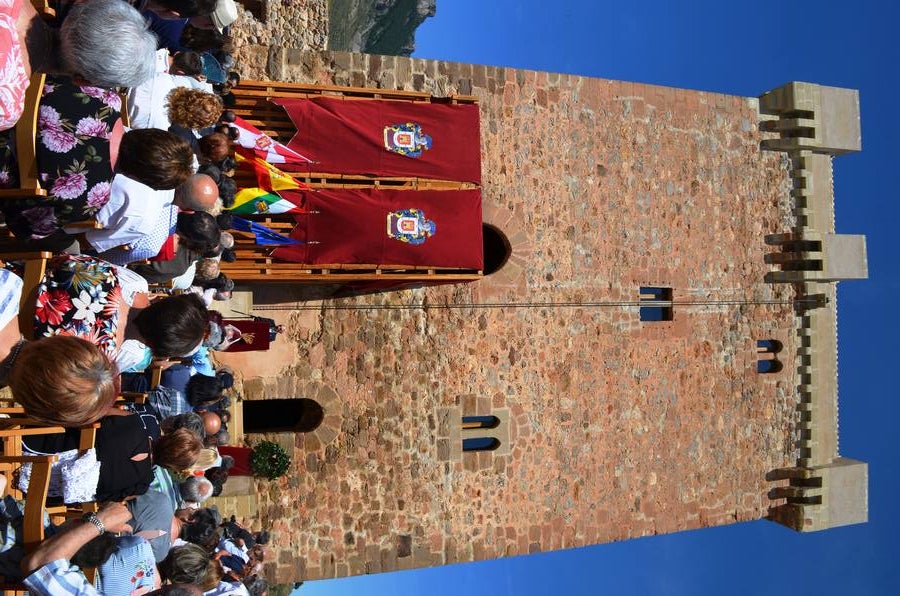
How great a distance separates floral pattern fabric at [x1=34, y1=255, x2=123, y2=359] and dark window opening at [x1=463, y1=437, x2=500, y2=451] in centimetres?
687

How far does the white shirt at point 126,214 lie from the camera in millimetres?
5022

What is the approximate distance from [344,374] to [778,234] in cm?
694

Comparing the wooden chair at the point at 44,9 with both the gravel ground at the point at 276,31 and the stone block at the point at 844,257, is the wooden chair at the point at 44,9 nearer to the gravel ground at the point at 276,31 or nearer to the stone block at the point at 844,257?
the gravel ground at the point at 276,31

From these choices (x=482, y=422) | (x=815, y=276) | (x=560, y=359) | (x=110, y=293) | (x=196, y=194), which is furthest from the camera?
(x=815, y=276)

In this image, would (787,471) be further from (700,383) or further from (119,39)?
(119,39)

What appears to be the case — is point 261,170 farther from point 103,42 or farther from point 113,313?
point 103,42

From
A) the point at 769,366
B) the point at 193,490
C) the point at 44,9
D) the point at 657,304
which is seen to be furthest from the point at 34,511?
the point at 769,366

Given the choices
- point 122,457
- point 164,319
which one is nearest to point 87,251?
point 164,319

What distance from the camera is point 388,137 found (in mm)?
9883

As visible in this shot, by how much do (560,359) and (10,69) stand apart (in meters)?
8.55

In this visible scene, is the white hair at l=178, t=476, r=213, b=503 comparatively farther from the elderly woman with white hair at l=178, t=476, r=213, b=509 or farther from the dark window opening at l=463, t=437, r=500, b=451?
the dark window opening at l=463, t=437, r=500, b=451

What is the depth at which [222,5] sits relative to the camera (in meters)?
7.28

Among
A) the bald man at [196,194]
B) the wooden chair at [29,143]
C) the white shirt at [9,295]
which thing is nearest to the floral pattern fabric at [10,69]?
the wooden chair at [29,143]

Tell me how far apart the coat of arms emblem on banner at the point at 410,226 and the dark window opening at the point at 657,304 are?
3.74m
